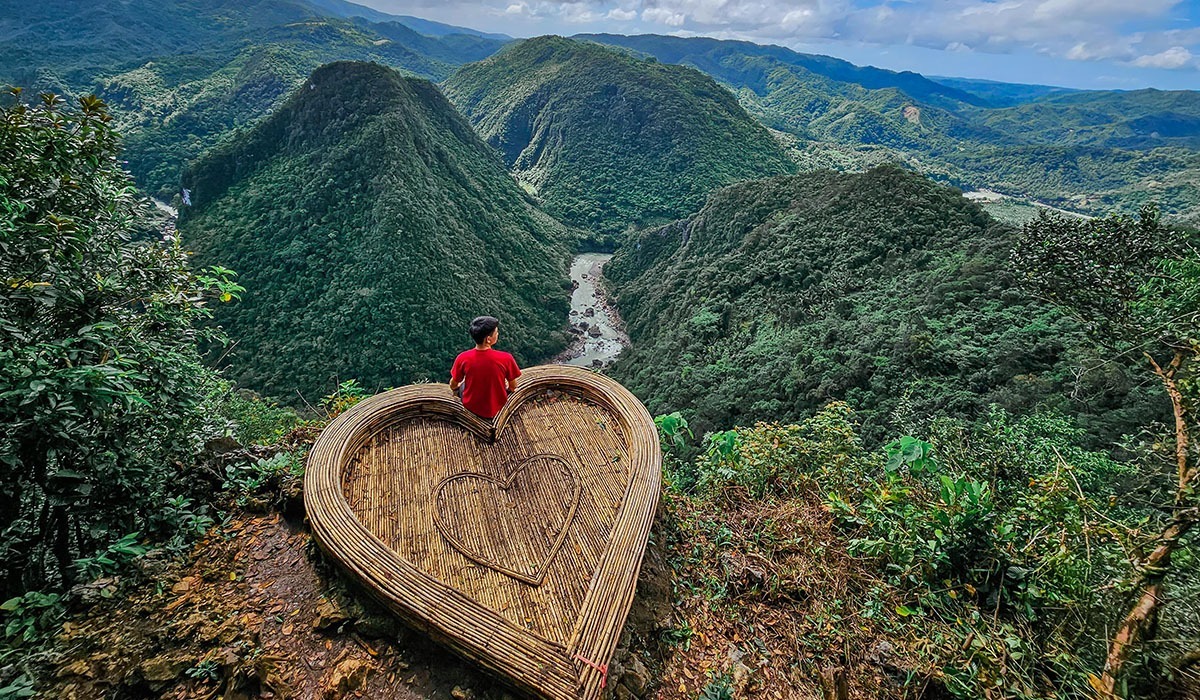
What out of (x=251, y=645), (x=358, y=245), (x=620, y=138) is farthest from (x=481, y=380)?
(x=620, y=138)

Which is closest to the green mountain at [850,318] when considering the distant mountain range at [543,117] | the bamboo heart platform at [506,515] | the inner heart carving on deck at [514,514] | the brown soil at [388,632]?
the brown soil at [388,632]

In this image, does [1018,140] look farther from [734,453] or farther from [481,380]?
[481,380]

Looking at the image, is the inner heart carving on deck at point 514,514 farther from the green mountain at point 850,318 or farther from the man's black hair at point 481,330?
the green mountain at point 850,318

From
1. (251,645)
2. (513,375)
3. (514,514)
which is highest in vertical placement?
(513,375)

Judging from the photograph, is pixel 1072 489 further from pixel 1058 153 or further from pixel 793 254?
pixel 1058 153

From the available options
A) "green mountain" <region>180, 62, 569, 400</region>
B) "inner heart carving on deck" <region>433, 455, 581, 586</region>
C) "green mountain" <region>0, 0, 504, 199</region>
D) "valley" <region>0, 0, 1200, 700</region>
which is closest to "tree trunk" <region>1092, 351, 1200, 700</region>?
"valley" <region>0, 0, 1200, 700</region>
